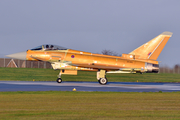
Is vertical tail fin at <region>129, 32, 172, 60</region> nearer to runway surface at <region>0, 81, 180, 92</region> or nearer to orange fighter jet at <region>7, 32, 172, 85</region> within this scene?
orange fighter jet at <region>7, 32, 172, 85</region>

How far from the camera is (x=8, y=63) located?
63875 mm

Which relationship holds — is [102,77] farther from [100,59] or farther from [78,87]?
[78,87]

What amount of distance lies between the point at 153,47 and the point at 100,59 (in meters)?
5.79

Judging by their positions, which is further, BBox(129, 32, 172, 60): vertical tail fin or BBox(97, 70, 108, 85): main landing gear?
BBox(129, 32, 172, 60): vertical tail fin

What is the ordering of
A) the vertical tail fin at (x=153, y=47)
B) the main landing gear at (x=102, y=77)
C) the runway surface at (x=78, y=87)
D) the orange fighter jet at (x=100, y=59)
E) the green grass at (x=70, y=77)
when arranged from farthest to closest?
the green grass at (x=70, y=77) → the vertical tail fin at (x=153, y=47) → the main landing gear at (x=102, y=77) → the orange fighter jet at (x=100, y=59) → the runway surface at (x=78, y=87)

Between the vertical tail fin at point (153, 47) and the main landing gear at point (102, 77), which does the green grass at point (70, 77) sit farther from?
the vertical tail fin at point (153, 47)

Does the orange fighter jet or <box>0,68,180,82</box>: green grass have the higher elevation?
the orange fighter jet

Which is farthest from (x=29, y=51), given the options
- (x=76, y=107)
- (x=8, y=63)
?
(x=8, y=63)

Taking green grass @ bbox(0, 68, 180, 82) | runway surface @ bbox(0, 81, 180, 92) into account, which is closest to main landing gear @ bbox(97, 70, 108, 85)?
runway surface @ bbox(0, 81, 180, 92)

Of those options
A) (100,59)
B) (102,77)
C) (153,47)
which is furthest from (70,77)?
(153,47)

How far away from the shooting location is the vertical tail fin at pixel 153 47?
2906cm

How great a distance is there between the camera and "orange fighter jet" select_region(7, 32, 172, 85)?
27500mm

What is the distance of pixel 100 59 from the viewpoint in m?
28.2

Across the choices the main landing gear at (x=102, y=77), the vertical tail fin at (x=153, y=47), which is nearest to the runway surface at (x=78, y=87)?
the main landing gear at (x=102, y=77)
